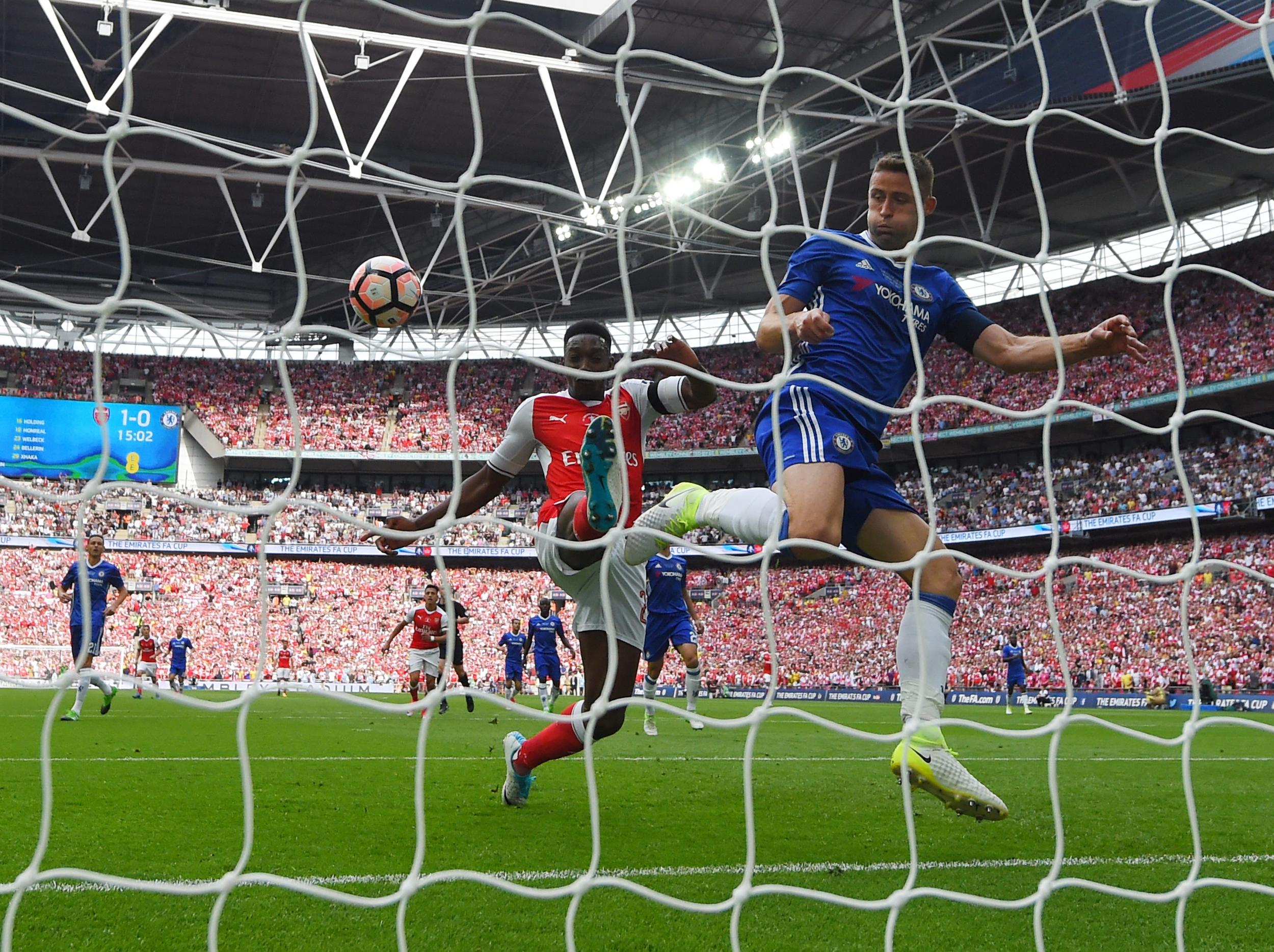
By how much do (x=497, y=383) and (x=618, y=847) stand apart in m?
37.3

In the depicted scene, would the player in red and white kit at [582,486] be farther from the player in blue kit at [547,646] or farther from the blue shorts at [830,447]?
the player in blue kit at [547,646]

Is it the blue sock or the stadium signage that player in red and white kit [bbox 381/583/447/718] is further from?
the blue sock

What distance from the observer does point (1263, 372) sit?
26172mm

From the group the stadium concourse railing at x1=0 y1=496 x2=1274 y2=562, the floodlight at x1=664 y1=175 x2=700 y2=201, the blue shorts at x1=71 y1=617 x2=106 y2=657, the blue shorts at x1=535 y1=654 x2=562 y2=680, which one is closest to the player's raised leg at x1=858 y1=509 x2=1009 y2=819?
the blue shorts at x1=71 y1=617 x2=106 y2=657

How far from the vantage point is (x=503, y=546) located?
3728 centimetres

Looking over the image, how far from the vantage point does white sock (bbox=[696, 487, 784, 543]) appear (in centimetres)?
374

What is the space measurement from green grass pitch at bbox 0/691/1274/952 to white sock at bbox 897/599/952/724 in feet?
2.08

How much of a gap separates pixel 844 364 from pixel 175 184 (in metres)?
27.0


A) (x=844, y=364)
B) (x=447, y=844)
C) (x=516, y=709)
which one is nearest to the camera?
(x=516, y=709)

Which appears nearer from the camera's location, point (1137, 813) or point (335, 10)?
point (1137, 813)

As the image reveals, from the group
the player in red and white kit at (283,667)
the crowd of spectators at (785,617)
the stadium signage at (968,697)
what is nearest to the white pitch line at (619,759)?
the stadium signage at (968,697)

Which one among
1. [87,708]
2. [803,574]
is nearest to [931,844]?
[87,708]

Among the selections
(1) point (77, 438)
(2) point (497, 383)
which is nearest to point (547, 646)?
(1) point (77, 438)

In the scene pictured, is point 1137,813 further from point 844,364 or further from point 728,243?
point 728,243
